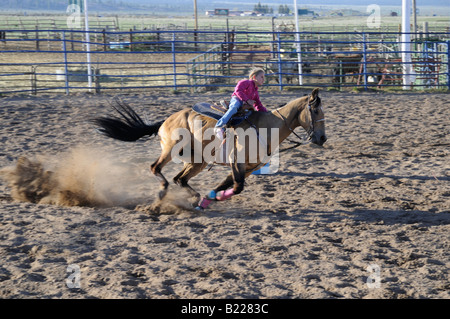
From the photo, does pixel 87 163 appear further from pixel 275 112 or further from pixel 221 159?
pixel 275 112

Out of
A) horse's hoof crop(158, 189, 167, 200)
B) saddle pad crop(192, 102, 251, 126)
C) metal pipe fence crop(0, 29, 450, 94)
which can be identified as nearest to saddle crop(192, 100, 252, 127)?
saddle pad crop(192, 102, 251, 126)

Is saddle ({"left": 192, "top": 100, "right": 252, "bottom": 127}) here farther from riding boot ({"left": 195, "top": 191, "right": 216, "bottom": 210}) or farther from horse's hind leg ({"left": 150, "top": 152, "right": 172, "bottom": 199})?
riding boot ({"left": 195, "top": 191, "right": 216, "bottom": 210})

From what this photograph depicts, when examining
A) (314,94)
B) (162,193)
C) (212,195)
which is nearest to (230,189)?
(212,195)

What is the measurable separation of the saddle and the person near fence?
0.31 ft

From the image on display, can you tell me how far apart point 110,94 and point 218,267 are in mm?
10061

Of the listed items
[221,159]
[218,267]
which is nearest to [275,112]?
[221,159]

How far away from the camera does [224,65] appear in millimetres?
19500

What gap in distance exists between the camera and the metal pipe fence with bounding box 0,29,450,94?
1393 centimetres

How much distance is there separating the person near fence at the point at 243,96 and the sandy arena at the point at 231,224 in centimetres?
96

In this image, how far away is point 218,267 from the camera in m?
4.53

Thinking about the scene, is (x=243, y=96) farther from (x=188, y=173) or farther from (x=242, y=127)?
(x=188, y=173)

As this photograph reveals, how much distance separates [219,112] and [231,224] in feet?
4.09

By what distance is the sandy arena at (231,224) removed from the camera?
13.8 ft
